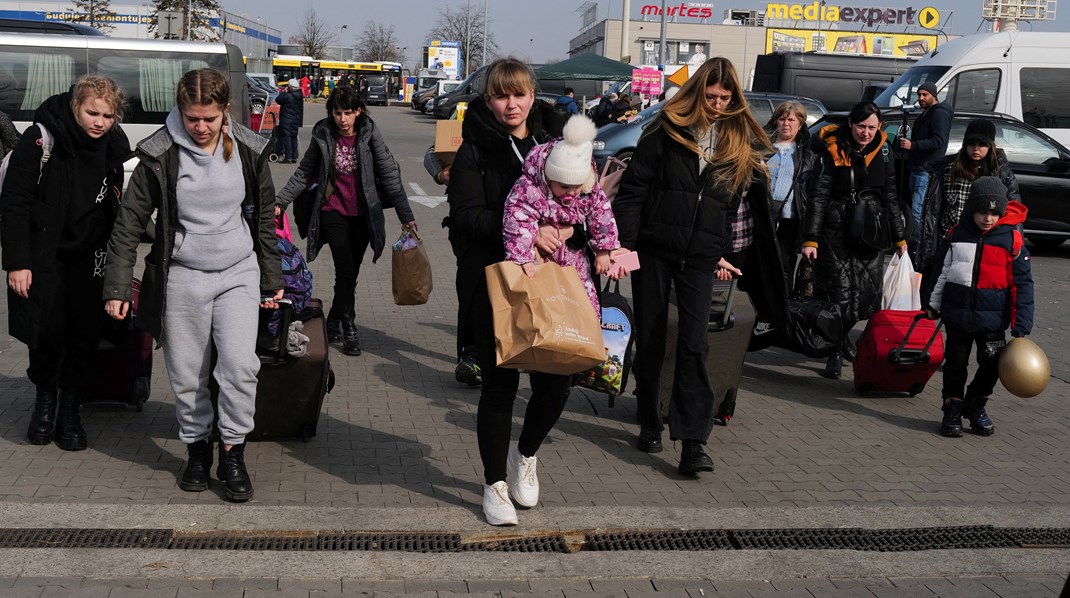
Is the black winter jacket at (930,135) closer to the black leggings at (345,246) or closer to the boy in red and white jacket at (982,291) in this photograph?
the boy in red and white jacket at (982,291)

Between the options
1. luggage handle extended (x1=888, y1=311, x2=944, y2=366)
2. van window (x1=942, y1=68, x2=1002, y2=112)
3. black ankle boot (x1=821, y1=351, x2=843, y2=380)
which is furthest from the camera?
van window (x1=942, y1=68, x2=1002, y2=112)

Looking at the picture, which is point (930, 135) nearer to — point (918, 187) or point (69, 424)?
point (918, 187)

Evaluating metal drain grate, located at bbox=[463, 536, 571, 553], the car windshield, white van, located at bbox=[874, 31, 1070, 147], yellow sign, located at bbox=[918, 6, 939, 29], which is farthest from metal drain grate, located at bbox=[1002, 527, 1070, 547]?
yellow sign, located at bbox=[918, 6, 939, 29]

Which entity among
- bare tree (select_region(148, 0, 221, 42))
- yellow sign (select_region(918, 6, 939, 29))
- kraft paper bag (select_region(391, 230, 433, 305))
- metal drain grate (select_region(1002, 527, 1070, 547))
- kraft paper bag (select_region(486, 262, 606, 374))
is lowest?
metal drain grate (select_region(1002, 527, 1070, 547))

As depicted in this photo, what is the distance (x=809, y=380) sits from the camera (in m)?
7.91

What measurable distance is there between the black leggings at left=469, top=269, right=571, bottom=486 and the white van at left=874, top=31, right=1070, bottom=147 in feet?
43.4

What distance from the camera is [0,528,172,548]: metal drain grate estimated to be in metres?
4.42

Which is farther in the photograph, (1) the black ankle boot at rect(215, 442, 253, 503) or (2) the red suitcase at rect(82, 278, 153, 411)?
(2) the red suitcase at rect(82, 278, 153, 411)

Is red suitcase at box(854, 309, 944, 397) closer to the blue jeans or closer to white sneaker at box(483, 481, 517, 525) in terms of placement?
white sneaker at box(483, 481, 517, 525)

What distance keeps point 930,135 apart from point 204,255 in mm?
9425

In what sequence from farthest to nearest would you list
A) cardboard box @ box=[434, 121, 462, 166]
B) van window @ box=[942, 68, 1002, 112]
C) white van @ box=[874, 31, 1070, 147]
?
van window @ box=[942, 68, 1002, 112]
white van @ box=[874, 31, 1070, 147]
cardboard box @ box=[434, 121, 462, 166]

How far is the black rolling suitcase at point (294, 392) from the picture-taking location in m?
5.51

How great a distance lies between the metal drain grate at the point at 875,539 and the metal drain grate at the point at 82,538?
2.30 metres

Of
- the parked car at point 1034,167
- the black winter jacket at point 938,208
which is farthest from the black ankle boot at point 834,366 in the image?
the parked car at point 1034,167
